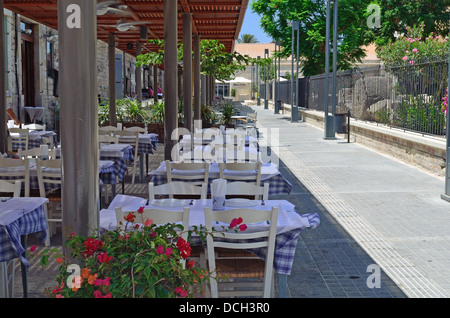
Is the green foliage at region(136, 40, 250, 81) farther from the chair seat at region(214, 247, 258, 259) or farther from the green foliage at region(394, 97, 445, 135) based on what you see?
the chair seat at region(214, 247, 258, 259)

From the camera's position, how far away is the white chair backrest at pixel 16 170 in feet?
23.6

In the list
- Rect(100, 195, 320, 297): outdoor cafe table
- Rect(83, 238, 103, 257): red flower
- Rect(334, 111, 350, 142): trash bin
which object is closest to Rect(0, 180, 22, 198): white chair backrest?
Rect(100, 195, 320, 297): outdoor cafe table

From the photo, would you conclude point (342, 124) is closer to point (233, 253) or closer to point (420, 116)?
point (420, 116)

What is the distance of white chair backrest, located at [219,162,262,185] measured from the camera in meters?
7.45

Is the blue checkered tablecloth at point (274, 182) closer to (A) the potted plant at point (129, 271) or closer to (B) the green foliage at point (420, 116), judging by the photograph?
(A) the potted plant at point (129, 271)

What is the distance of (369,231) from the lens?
25.6 feet

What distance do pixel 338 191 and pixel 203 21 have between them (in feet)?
26.5

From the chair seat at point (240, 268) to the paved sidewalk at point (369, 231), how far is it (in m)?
0.83

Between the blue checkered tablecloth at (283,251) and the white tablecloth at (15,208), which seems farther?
the white tablecloth at (15,208)

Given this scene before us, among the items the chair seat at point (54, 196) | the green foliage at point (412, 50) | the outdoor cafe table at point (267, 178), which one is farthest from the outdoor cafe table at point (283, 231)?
the green foliage at point (412, 50)

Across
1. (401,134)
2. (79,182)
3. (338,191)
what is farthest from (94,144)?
(401,134)

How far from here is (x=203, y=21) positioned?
1722 cm

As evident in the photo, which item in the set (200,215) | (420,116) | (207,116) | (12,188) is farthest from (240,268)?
(207,116)

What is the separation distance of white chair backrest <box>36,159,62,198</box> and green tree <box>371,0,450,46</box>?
34.1m
